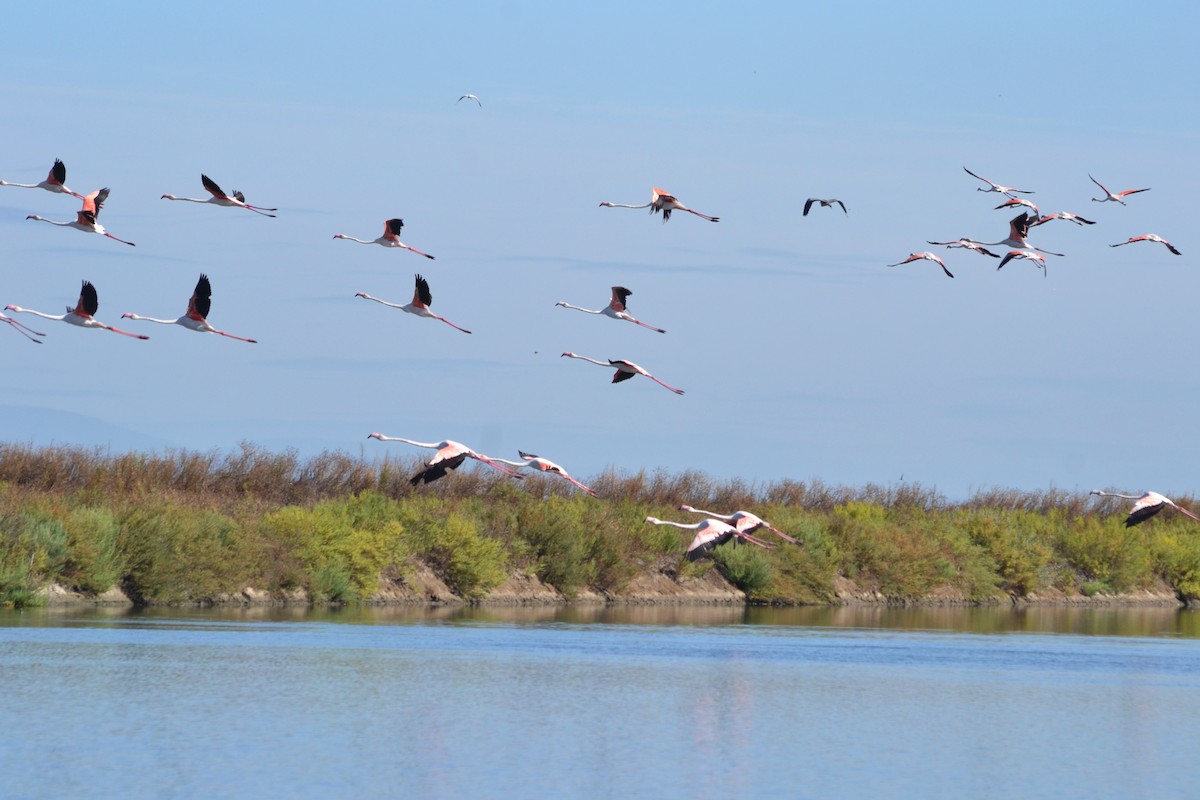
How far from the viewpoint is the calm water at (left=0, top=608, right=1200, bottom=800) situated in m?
20.2

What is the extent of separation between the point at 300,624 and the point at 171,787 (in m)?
17.1

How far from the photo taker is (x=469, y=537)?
4316 centimetres

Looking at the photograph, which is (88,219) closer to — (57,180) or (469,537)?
(57,180)

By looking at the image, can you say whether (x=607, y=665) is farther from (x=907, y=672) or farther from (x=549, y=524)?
(x=549, y=524)

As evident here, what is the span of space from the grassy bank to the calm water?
1596mm

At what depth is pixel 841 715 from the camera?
26.2 metres

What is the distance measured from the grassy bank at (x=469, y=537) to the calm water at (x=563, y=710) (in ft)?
5.24

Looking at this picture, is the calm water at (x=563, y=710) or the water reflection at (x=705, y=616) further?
the water reflection at (x=705, y=616)

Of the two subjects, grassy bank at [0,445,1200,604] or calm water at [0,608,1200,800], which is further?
grassy bank at [0,445,1200,604]

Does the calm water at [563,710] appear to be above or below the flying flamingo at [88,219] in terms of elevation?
below

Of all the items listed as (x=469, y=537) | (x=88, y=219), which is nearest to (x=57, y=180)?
(x=88, y=219)

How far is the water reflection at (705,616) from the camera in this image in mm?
36469

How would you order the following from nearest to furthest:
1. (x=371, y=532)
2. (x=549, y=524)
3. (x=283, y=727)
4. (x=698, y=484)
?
(x=283, y=727), (x=371, y=532), (x=549, y=524), (x=698, y=484)

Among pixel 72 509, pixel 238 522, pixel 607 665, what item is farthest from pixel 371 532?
pixel 607 665
